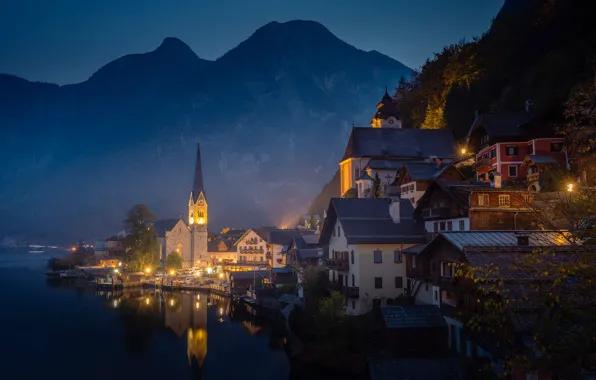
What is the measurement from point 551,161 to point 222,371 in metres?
33.9

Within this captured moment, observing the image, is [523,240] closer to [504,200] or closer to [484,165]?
[504,200]

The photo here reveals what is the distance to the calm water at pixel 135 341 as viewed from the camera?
1497 inches

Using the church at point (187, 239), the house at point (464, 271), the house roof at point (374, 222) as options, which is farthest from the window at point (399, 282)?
the church at point (187, 239)

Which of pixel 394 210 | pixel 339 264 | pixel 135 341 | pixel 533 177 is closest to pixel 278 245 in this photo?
pixel 135 341

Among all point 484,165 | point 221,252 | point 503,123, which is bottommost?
point 221,252

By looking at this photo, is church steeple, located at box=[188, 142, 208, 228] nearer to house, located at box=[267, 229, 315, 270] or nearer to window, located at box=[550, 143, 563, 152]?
house, located at box=[267, 229, 315, 270]

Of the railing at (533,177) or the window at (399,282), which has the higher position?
the railing at (533,177)

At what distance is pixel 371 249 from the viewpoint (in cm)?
3741

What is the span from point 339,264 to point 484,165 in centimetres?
2012

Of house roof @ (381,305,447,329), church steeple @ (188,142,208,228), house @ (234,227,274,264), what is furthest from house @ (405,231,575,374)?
church steeple @ (188,142,208,228)

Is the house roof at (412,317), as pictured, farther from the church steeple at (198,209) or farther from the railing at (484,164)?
the church steeple at (198,209)

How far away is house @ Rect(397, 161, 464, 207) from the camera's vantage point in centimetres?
4381

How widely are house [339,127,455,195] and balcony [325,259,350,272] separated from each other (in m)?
30.9

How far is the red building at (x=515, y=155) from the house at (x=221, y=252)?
77972 mm
